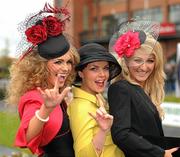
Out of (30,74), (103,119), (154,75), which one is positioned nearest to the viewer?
(103,119)

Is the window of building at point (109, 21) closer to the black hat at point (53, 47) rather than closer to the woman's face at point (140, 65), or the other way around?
the woman's face at point (140, 65)

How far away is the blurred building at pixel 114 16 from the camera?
1693 inches

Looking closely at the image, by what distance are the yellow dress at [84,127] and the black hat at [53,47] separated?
0.98 ft

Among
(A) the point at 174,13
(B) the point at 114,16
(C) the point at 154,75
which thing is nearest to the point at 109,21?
(B) the point at 114,16

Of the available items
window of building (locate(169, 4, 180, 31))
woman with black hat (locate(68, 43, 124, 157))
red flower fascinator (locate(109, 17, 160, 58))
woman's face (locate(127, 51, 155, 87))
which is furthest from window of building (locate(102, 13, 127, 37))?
woman with black hat (locate(68, 43, 124, 157))

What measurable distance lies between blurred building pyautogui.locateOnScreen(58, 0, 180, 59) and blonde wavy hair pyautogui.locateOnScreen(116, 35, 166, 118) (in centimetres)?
3931

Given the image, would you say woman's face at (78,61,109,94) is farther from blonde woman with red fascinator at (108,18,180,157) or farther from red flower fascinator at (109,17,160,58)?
red flower fascinator at (109,17,160,58)

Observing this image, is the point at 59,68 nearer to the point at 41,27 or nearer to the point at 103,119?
the point at 41,27

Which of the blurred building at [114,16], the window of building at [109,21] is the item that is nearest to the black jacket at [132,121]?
the blurred building at [114,16]

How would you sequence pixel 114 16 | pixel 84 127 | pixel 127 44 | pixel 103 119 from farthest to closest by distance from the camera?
1. pixel 114 16
2. pixel 127 44
3. pixel 84 127
4. pixel 103 119

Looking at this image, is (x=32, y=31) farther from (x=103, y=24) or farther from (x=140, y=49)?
(x=103, y=24)

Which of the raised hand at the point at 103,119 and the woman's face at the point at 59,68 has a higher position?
the woman's face at the point at 59,68

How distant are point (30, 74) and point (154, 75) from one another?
2.98 feet

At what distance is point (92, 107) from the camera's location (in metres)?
2.90
